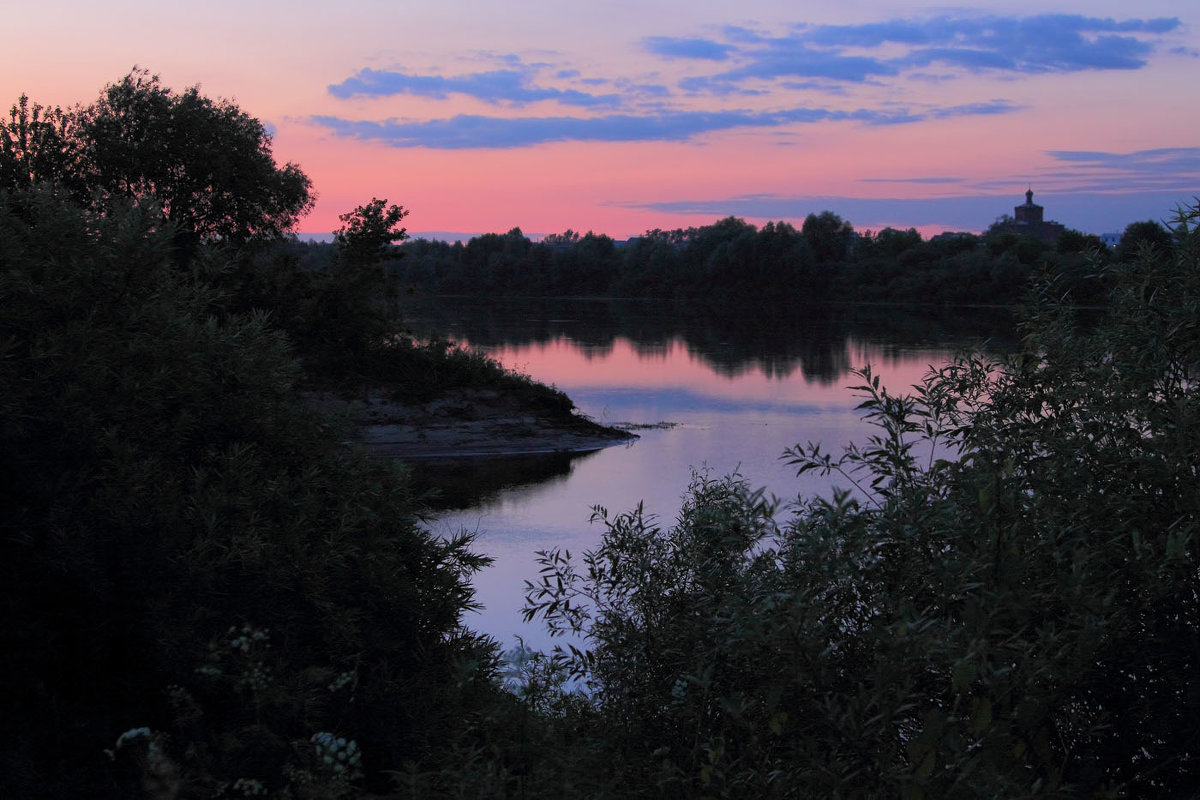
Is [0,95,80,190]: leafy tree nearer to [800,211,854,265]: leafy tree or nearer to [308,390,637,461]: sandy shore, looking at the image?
[308,390,637,461]: sandy shore

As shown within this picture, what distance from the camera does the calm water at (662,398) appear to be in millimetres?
25484

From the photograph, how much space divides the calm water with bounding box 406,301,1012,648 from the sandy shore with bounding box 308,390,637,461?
54.8 inches

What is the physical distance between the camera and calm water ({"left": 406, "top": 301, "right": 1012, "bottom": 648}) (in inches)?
1003

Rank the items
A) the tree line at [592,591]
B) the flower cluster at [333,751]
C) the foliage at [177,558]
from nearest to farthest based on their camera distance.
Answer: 1. the tree line at [592,591]
2. the flower cluster at [333,751]
3. the foliage at [177,558]

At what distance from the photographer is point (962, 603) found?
7.09m

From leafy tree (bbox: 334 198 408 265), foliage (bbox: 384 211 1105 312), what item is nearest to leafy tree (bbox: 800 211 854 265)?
foliage (bbox: 384 211 1105 312)

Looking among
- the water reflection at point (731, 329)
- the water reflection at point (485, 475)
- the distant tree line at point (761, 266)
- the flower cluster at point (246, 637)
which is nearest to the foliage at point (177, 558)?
the flower cluster at point (246, 637)

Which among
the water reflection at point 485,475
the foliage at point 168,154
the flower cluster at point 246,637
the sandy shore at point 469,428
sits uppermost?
the foliage at point 168,154

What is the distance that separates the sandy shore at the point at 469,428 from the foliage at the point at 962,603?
26.1 m

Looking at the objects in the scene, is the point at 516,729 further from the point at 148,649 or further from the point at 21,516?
the point at 21,516

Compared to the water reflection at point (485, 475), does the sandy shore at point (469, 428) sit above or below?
above

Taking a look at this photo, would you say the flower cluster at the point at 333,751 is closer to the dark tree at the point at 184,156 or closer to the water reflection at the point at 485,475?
the water reflection at the point at 485,475

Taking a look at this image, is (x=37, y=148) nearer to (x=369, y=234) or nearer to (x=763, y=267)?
(x=369, y=234)

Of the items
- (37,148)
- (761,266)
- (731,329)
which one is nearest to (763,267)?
(761,266)
